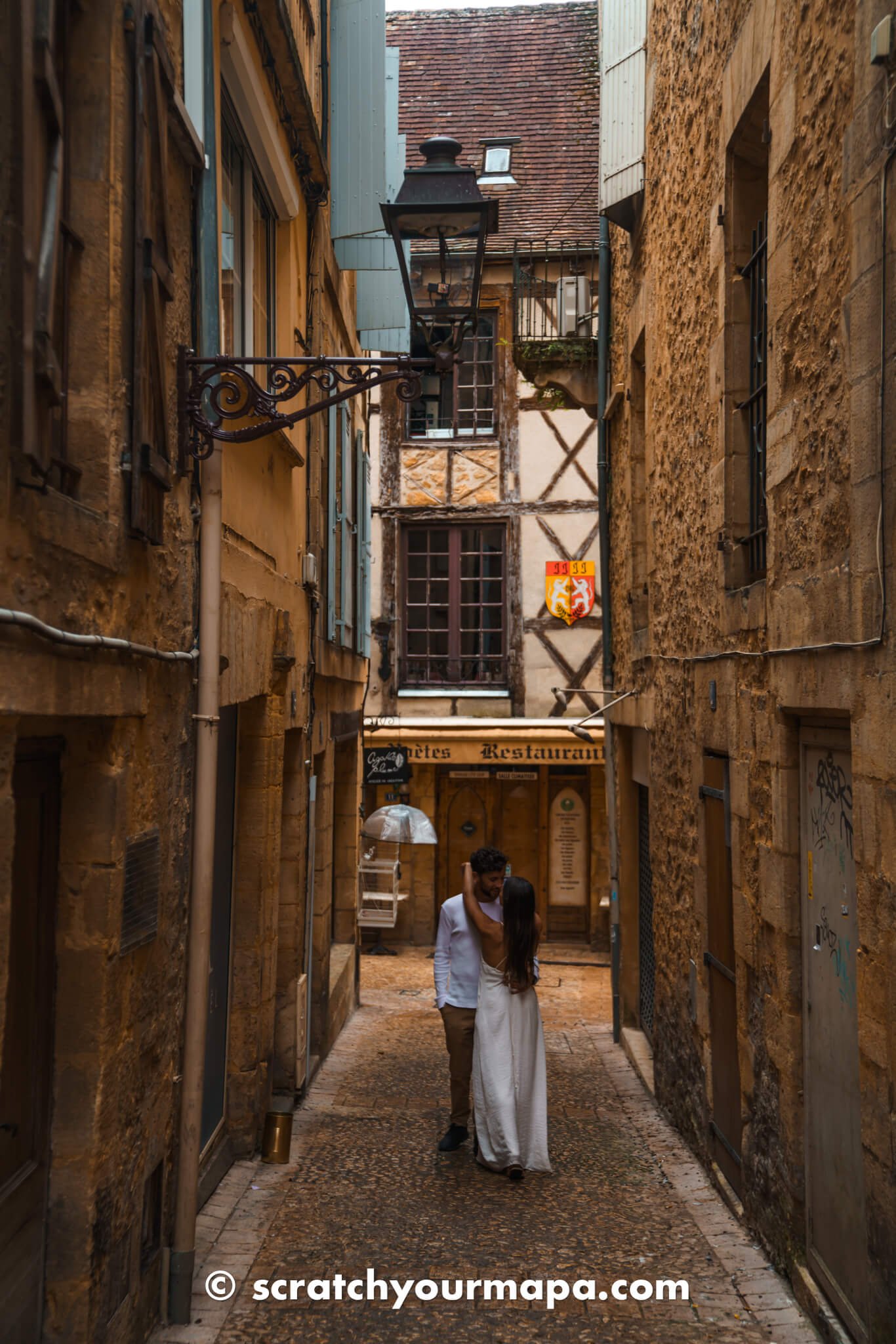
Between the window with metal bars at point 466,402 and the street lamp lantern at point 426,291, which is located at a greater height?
the window with metal bars at point 466,402

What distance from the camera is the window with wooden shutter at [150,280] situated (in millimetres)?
3250

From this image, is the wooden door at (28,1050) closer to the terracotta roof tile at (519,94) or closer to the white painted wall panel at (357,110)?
the white painted wall panel at (357,110)

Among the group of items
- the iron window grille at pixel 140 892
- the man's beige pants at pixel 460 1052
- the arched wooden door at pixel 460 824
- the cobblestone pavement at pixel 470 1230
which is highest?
the iron window grille at pixel 140 892

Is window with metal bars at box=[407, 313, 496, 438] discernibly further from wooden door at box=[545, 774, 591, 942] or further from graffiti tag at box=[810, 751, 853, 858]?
graffiti tag at box=[810, 751, 853, 858]

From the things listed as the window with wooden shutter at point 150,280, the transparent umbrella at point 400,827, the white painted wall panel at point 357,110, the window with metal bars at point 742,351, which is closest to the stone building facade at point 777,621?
the window with metal bars at point 742,351

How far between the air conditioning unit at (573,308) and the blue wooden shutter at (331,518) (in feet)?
10.6

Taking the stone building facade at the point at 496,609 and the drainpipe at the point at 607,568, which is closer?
the drainpipe at the point at 607,568

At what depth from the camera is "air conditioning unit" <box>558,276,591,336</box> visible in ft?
34.5

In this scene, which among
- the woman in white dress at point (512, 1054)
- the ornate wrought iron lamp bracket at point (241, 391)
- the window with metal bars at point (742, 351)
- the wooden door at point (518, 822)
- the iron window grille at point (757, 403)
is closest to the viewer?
the ornate wrought iron lamp bracket at point (241, 391)

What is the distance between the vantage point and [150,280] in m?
3.34

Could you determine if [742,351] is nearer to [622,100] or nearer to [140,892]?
[140,892]

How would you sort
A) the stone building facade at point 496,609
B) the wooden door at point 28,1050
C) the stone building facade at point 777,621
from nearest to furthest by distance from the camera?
the wooden door at point 28,1050
the stone building facade at point 777,621
the stone building facade at point 496,609

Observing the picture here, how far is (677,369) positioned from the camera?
645 cm

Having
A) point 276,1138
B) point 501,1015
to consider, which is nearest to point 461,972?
point 501,1015
